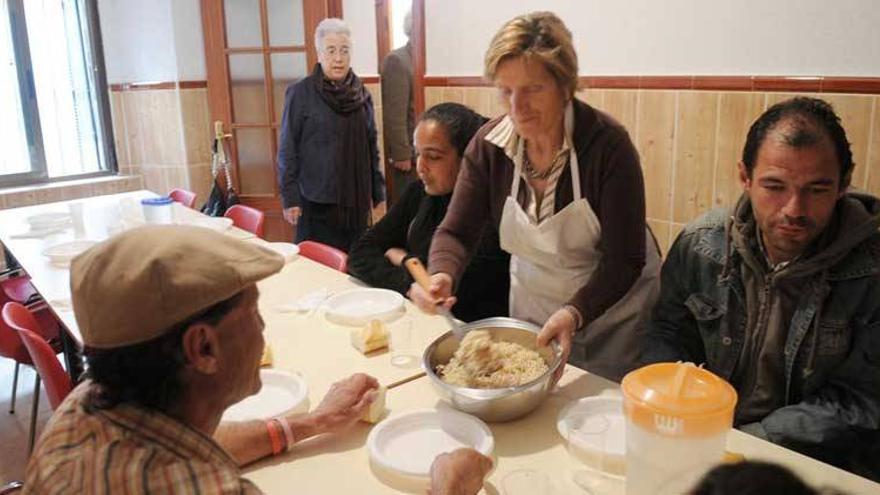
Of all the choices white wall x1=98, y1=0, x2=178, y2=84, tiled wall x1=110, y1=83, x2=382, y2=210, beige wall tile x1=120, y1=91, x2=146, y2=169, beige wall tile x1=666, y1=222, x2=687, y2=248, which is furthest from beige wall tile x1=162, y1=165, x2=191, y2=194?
beige wall tile x1=666, y1=222, x2=687, y2=248

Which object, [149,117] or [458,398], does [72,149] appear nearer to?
[149,117]

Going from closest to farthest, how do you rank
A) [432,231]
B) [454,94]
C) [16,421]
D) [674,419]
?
[674,419] < [432,231] < [16,421] < [454,94]

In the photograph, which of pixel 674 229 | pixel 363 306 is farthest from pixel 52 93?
pixel 674 229

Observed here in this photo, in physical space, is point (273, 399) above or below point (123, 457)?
below

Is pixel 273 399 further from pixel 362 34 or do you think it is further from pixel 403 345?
pixel 362 34

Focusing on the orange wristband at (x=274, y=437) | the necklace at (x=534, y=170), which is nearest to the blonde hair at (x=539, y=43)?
the necklace at (x=534, y=170)

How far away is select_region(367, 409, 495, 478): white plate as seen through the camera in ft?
4.38

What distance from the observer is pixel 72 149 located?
5496mm

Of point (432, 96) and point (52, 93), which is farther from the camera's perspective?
point (52, 93)

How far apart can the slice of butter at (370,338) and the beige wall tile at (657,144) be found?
68.8 inches

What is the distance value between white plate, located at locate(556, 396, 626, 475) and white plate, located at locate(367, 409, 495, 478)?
6.7 inches

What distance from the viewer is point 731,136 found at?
9.30ft

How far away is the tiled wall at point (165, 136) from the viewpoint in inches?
208

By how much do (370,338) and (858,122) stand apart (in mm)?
1931
